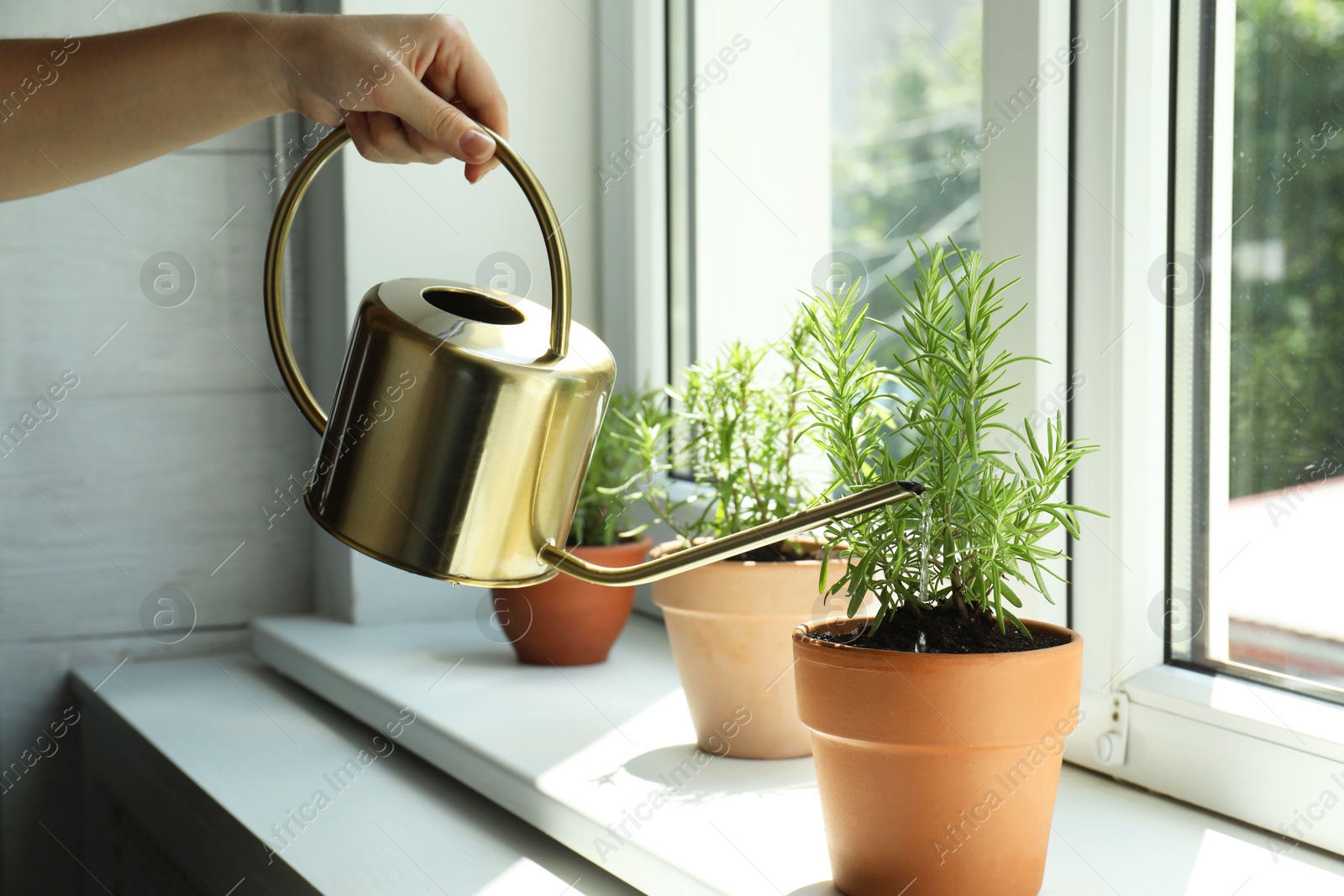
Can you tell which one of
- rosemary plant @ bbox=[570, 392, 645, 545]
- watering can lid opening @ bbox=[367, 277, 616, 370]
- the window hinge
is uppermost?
watering can lid opening @ bbox=[367, 277, 616, 370]

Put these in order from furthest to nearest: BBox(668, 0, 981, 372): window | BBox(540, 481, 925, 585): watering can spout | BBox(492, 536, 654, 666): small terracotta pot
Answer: BBox(668, 0, 981, 372): window, BBox(492, 536, 654, 666): small terracotta pot, BBox(540, 481, 925, 585): watering can spout

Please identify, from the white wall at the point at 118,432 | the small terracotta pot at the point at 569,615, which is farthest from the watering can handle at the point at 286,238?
the white wall at the point at 118,432

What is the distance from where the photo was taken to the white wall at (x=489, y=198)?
4.32 feet

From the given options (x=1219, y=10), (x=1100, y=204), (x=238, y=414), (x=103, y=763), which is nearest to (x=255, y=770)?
(x=103, y=763)

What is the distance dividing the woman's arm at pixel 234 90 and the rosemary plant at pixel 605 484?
1.58 feet

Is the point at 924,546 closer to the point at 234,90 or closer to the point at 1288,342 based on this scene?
the point at 1288,342

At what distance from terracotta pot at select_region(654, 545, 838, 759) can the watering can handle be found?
32 cm

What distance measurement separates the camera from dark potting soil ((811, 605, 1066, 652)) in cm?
55

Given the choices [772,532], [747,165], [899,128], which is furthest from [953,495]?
[899,128]

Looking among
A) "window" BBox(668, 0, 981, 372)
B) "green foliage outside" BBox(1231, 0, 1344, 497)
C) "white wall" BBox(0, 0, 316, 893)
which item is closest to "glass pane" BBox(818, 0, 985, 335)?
"window" BBox(668, 0, 981, 372)

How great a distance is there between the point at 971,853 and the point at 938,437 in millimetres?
202

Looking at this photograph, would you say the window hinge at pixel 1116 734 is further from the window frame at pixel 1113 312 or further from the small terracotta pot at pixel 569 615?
the small terracotta pot at pixel 569 615

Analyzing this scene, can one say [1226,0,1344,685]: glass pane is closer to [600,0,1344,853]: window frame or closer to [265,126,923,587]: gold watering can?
[600,0,1344,853]: window frame

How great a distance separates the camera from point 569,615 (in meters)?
1.11
